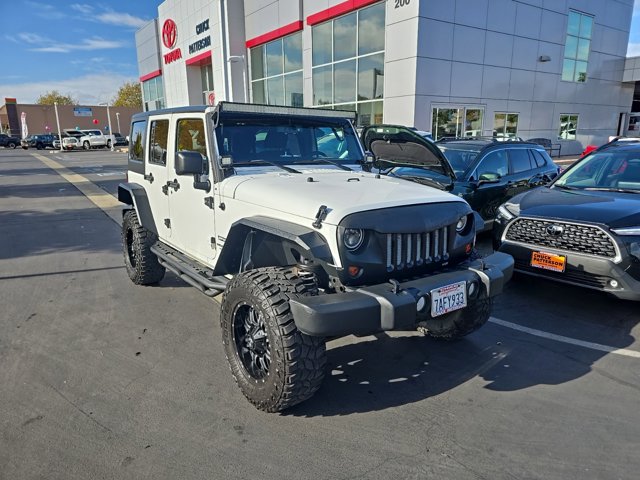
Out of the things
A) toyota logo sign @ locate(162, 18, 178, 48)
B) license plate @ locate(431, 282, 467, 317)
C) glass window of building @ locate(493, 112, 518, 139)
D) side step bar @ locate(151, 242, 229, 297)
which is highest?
toyota logo sign @ locate(162, 18, 178, 48)

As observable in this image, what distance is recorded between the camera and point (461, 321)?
3.84 m

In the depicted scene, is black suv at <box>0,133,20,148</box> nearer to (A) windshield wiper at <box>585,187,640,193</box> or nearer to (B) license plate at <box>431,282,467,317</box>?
(A) windshield wiper at <box>585,187,640,193</box>

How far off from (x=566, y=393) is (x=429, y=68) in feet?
51.1

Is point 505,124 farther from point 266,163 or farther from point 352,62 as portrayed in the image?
point 266,163

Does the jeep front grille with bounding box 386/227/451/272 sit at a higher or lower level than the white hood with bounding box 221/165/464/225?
lower

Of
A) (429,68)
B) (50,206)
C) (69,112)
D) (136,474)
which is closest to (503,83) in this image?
(429,68)

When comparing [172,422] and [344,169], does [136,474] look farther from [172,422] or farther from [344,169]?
[344,169]

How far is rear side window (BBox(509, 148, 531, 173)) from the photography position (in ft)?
26.4

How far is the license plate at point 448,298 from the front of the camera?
2.87 m

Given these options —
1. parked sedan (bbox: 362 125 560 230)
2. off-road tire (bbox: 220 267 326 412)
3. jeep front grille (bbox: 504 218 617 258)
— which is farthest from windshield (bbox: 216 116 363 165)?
jeep front grille (bbox: 504 218 617 258)

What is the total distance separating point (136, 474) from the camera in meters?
2.50

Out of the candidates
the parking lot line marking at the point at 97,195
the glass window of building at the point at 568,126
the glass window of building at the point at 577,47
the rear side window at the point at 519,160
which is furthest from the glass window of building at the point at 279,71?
the rear side window at the point at 519,160

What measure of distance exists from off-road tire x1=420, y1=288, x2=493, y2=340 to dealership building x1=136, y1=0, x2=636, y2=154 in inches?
554

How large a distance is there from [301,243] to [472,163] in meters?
5.48
